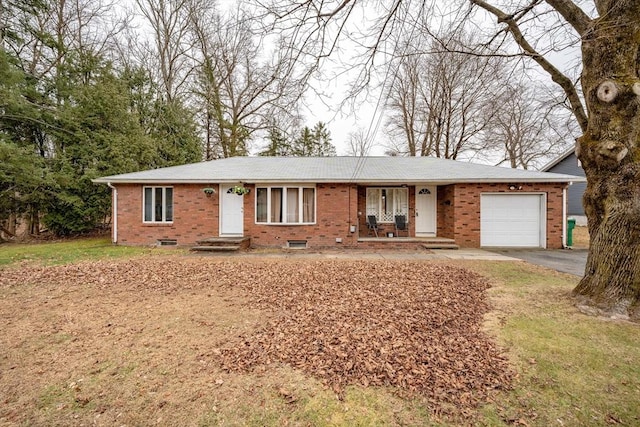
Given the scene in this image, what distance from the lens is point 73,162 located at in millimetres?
14102

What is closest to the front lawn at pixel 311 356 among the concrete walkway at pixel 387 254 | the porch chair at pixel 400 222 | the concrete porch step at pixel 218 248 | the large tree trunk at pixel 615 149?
the large tree trunk at pixel 615 149

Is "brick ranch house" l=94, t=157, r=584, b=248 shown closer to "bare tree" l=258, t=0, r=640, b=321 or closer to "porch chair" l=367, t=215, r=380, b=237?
"porch chair" l=367, t=215, r=380, b=237

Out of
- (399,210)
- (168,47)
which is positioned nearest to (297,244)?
(399,210)

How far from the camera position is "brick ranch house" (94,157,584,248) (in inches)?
427

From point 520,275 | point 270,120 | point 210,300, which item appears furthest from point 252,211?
point 270,120

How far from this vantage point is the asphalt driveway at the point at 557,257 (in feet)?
24.8

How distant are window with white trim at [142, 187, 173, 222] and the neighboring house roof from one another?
48 cm

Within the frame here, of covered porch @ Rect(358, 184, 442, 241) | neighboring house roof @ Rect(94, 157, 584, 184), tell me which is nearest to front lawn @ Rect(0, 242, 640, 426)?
neighboring house roof @ Rect(94, 157, 584, 184)

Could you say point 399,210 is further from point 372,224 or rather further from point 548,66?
A: point 548,66

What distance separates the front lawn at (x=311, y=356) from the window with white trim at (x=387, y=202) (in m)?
6.86

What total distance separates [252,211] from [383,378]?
938 centimetres

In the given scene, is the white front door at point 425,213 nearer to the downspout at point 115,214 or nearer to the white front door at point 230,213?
the white front door at point 230,213

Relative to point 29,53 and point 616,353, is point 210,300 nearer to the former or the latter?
point 616,353

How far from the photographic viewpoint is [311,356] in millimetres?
3092
